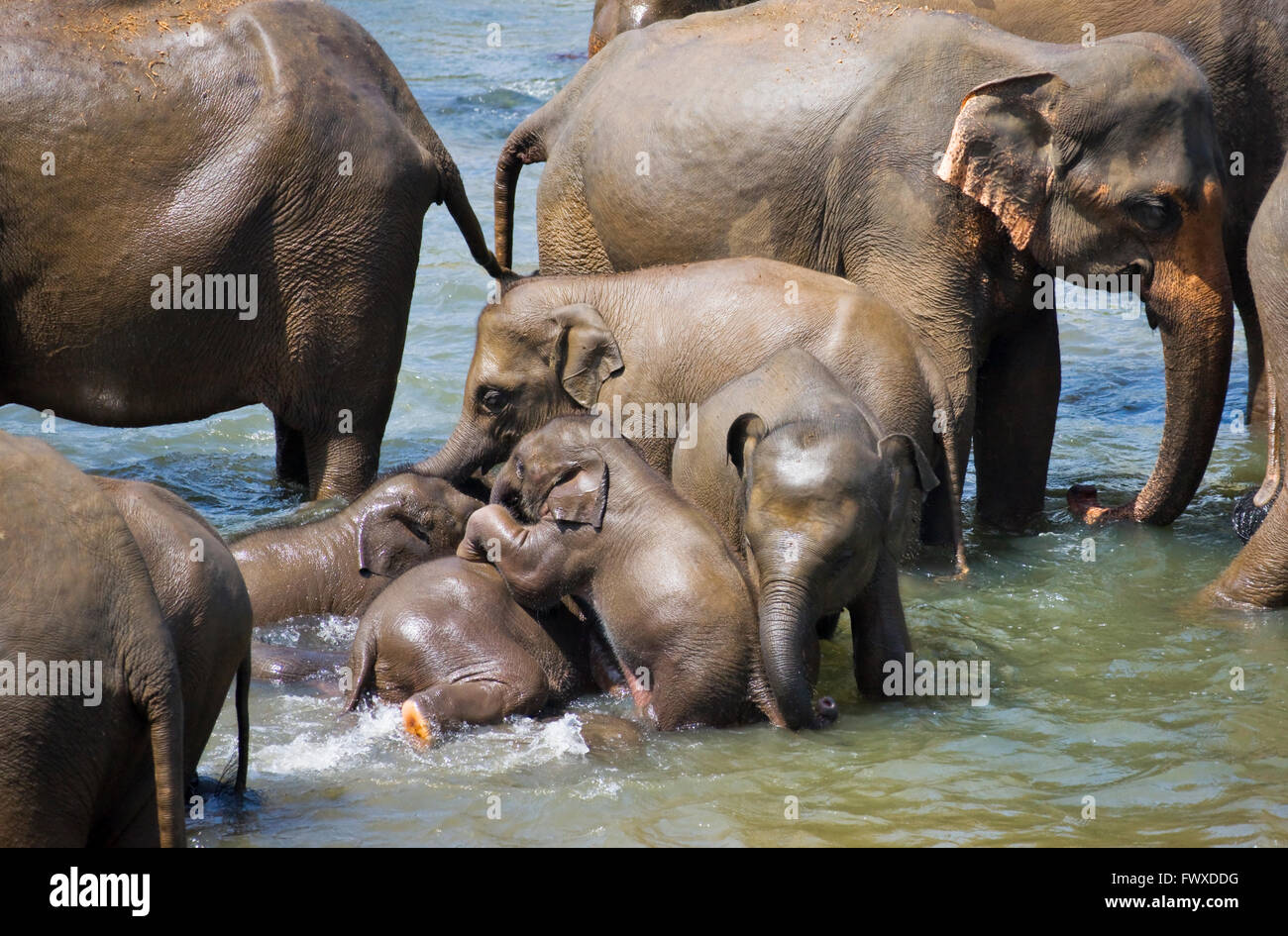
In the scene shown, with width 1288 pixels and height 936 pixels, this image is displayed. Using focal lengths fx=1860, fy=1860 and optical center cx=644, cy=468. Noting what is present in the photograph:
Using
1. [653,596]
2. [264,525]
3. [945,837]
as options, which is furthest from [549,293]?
[945,837]

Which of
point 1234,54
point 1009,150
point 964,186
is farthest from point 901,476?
point 1234,54

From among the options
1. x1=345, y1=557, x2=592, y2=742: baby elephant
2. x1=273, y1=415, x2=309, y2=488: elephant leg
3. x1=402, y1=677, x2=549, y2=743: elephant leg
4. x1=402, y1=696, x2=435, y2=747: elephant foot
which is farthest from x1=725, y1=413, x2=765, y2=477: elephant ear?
x1=273, y1=415, x2=309, y2=488: elephant leg

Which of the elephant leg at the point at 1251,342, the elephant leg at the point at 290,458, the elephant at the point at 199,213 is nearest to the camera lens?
the elephant at the point at 199,213

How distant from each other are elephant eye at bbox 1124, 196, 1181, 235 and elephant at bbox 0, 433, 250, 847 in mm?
4891

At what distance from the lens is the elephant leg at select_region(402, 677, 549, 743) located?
20.8ft

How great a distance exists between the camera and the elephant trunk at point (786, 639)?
620 centimetres

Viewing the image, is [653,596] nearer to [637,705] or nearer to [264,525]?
[637,705]

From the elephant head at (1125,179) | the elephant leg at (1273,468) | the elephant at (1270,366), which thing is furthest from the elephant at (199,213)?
the elephant leg at (1273,468)

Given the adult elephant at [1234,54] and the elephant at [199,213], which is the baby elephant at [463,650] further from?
the adult elephant at [1234,54]

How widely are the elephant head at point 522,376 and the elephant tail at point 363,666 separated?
4.41 feet

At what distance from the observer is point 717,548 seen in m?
6.59

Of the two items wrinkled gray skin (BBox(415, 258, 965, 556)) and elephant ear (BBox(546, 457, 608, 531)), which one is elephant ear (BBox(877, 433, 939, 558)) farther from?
elephant ear (BBox(546, 457, 608, 531))

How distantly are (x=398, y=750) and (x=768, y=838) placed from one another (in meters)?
1.38
